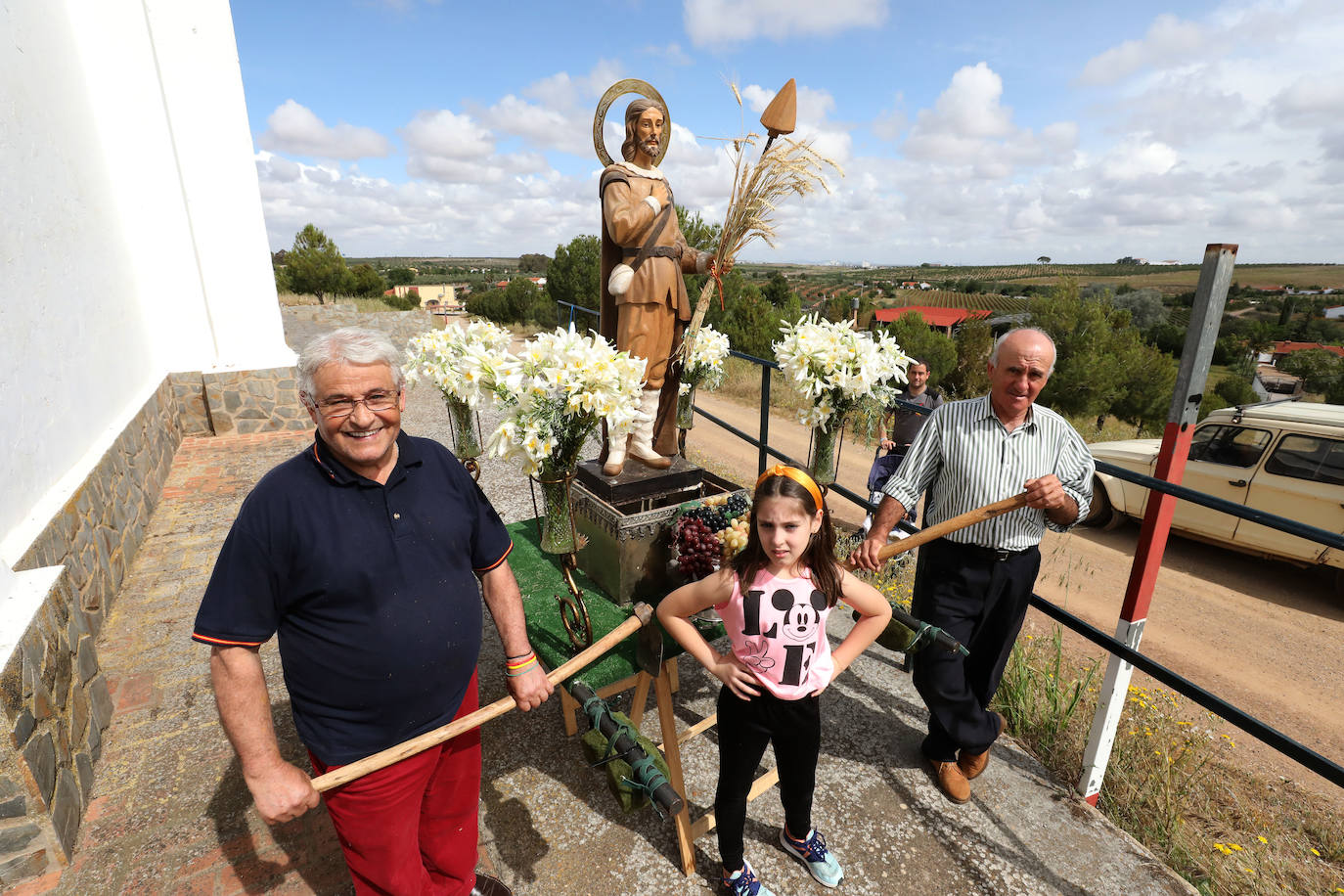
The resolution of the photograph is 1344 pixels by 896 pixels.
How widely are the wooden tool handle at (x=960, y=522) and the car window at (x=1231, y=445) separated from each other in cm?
759

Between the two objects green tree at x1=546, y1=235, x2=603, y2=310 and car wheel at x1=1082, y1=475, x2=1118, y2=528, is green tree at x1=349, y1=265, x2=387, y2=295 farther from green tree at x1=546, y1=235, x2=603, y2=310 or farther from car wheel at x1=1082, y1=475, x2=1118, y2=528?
car wheel at x1=1082, y1=475, x2=1118, y2=528

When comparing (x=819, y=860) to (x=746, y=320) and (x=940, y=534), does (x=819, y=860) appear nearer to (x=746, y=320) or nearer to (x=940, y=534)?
(x=940, y=534)

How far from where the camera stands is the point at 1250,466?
786 centimetres

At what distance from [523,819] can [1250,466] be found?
31.7 feet

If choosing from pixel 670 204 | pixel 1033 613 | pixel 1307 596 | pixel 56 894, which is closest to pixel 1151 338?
pixel 1307 596

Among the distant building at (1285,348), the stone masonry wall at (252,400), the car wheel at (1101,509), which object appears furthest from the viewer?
the distant building at (1285,348)

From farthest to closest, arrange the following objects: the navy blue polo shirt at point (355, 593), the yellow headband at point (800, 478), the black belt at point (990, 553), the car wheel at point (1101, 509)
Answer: the car wheel at point (1101, 509) < the black belt at point (990, 553) < the yellow headband at point (800, 478) < the navy blue polo shirt at point (355, 593)

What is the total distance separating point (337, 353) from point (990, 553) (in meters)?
2.41

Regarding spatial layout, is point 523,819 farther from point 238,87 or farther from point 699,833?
point 238,87

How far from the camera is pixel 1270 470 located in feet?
25.1

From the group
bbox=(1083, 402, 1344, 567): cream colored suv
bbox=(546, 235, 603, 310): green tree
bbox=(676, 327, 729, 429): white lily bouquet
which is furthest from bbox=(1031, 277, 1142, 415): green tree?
bbox=(676, 327, 729, 429): white lily bouquet

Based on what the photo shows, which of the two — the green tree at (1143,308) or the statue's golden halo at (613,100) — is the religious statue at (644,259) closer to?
the statue's golden halo at (613,100)

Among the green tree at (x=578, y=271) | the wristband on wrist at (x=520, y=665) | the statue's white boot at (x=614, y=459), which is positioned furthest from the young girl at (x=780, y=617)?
the green tree at (x=578, y=271)

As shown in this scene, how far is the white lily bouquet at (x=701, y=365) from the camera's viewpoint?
13.3 feet
